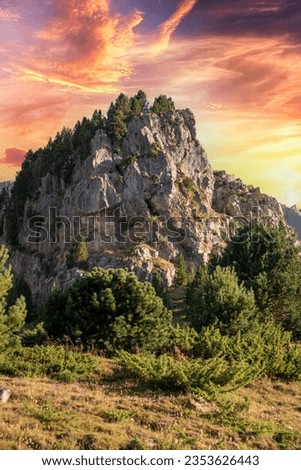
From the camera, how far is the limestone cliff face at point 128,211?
14025 centimetres

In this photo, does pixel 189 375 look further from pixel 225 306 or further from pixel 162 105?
pixel 162 105

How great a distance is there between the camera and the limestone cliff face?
14025 cm

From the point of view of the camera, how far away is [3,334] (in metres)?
18.6

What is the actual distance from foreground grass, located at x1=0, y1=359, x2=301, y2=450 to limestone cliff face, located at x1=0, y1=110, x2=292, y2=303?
111839 mm

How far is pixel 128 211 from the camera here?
14738 cm

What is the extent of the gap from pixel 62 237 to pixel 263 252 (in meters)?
117

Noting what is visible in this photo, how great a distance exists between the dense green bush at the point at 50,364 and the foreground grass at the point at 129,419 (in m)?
0.58

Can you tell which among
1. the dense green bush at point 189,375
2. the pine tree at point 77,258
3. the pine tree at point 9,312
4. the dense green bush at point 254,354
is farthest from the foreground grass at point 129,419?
the pine tree at point 77,258

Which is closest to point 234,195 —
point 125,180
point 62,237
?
point 125,180

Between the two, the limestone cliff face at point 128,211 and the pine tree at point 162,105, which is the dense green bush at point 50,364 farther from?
the pine tree at point 162,105

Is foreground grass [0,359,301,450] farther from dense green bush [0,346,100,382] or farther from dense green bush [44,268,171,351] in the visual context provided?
dense green bush [44,268,171,351]

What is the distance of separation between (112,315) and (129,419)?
9.98m

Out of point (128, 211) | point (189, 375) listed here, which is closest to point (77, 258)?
point (128, 211)

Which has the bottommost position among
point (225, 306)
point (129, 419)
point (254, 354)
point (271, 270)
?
point (129, 419)
